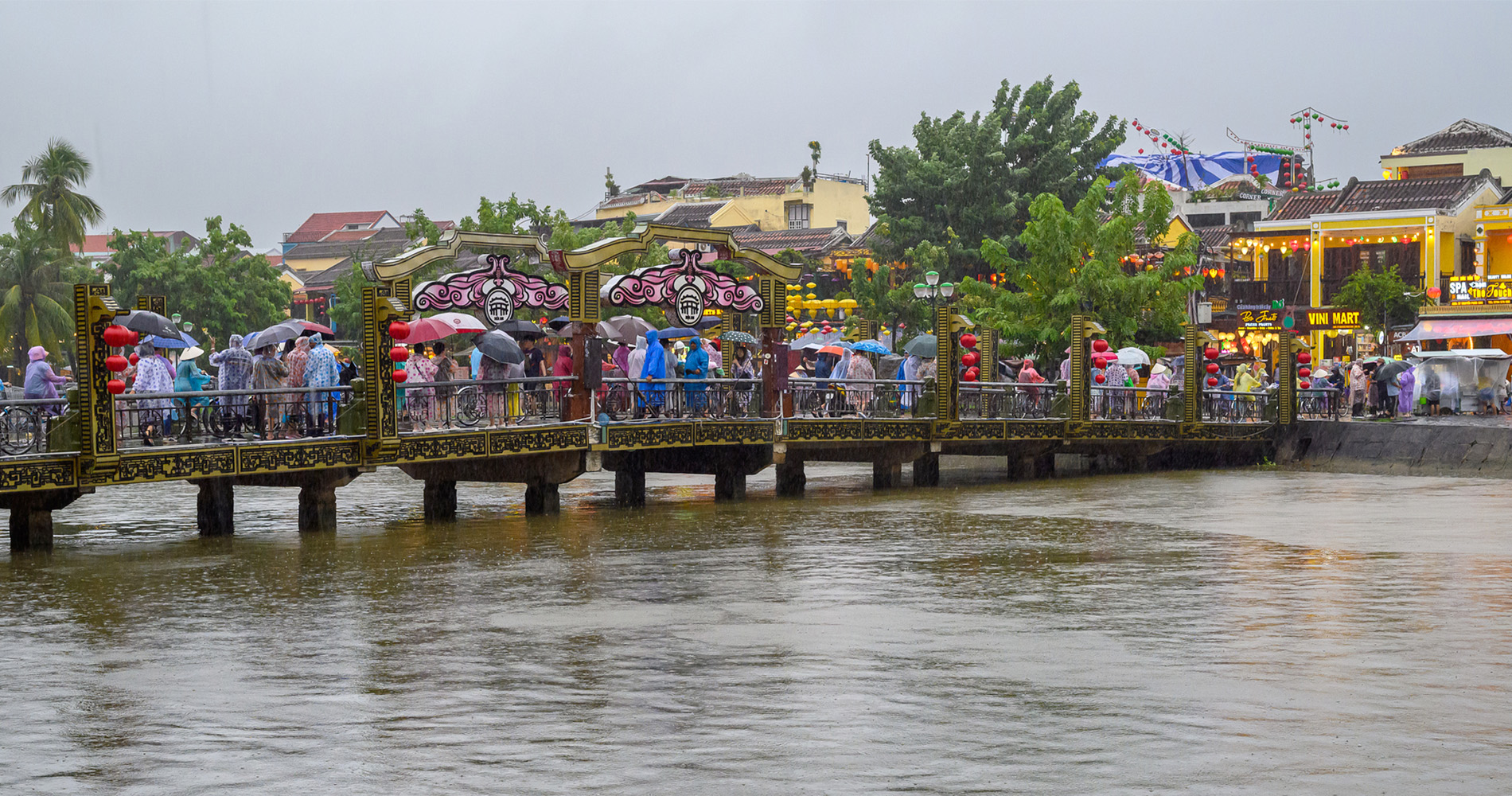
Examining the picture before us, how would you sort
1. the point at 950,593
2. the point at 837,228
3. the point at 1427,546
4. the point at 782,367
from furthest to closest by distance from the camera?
the point at 837,228 < the point at 782,367 < the point at 1427,546 < the point at 950,593

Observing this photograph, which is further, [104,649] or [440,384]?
[440,384]

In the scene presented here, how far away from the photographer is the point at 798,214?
77188mm

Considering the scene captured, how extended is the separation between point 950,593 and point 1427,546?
7255mm

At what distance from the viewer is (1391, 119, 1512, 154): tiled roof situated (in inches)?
2413

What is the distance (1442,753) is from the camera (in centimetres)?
927

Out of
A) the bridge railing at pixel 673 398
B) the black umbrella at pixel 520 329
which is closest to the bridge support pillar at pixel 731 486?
the bridge railing at pixel 673 398

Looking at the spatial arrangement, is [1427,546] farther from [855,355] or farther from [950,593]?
[855,355]

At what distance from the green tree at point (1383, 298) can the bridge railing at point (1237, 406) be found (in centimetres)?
1768

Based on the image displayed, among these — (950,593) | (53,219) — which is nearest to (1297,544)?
(950,593)

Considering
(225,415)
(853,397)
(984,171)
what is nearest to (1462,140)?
(984,171)

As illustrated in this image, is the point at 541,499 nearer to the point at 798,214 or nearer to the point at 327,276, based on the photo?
the point at 798,214

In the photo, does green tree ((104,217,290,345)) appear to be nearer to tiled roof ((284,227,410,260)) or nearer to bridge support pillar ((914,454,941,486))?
tiled roof ((284,227,410,260))

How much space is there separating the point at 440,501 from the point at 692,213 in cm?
4897

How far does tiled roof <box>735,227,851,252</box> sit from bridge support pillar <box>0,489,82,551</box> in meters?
48.1
